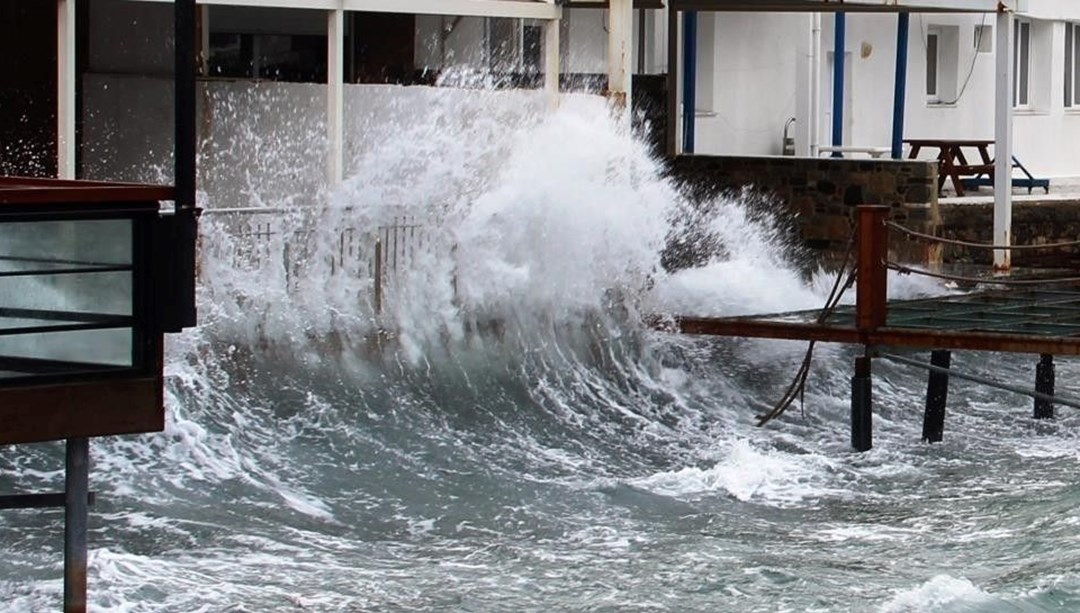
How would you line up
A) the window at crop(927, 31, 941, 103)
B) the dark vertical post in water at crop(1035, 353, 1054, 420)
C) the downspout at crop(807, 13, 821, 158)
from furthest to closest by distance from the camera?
the window at crop(927, 31, 941, 103), the downspout at crop(807, 13, 821, 158), the dark vertical post in water at crop(1035, 353, 1054, 420)

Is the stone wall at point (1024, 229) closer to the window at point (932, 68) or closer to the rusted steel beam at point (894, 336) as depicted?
the window at point (932, 68)

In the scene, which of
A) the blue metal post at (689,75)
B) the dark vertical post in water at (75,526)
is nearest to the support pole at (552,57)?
the blue metal post at (689,75)

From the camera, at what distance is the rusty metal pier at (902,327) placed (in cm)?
1460

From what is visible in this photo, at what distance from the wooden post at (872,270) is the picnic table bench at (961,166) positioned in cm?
1077

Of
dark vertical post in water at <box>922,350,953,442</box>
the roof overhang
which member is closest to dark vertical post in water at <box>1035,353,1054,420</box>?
dark vertical post in water at <box>922,350,953,442</box>

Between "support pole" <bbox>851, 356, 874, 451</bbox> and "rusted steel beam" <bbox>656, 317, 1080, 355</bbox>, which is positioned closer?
"rusted steel beam" <bbox>656, 317, 1080, 355</bbox>

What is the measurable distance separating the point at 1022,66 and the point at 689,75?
28.3 feet

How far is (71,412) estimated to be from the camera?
8.47 m

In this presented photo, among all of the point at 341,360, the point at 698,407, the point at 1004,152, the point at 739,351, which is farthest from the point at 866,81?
the point at 341,360

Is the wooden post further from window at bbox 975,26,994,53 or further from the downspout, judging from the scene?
window at bbox 975,26,994,53

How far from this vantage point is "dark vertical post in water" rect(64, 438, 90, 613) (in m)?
8.80

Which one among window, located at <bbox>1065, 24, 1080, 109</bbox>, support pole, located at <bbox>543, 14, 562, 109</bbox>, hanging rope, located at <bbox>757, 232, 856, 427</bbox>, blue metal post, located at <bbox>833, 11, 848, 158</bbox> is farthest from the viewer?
window, located at <bbox>1065, 24, 1080, 109</bbox>

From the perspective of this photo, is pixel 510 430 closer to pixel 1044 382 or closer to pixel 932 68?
pixel 1044 382

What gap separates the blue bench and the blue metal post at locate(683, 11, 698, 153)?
4792 millimetres
